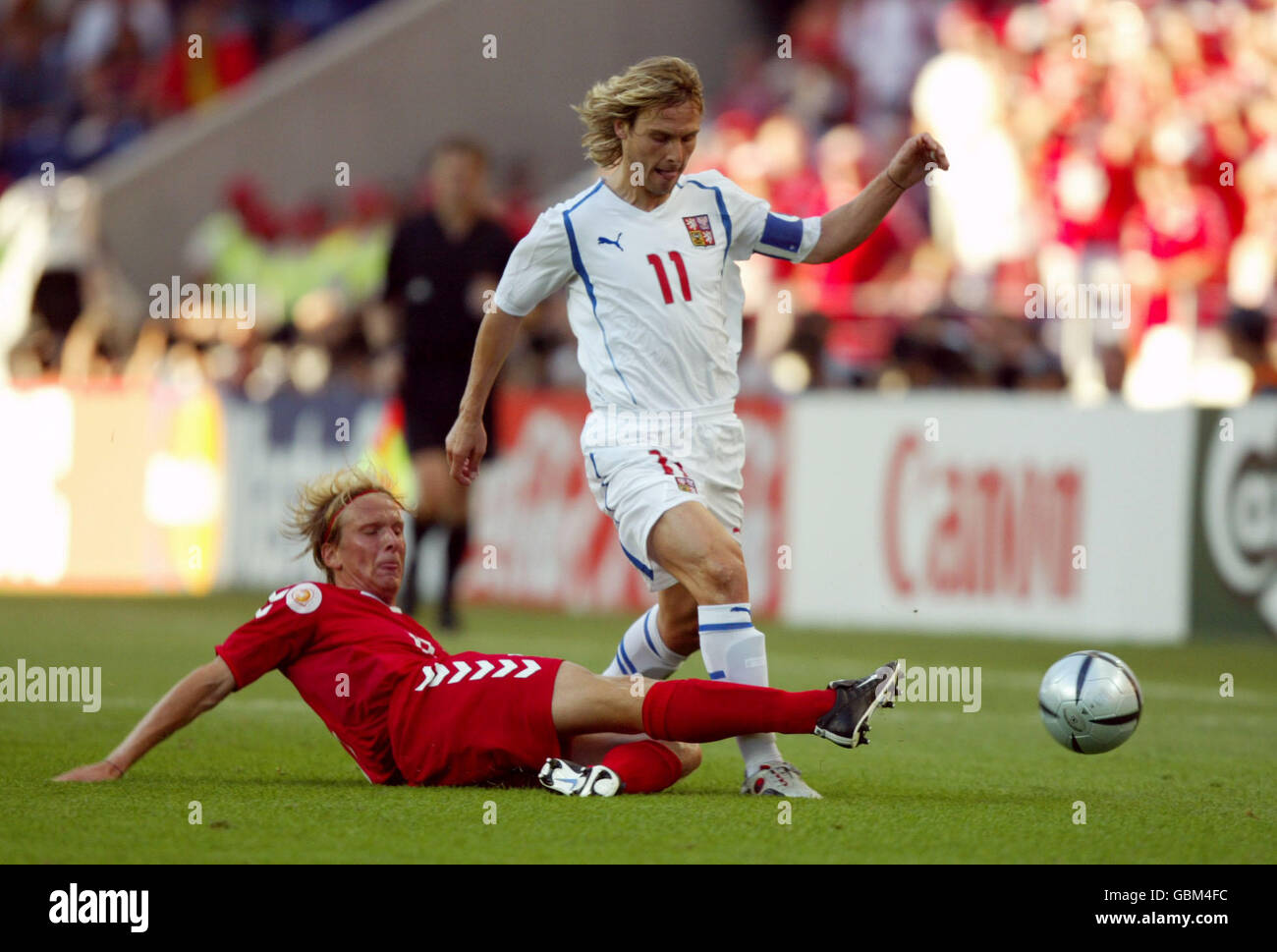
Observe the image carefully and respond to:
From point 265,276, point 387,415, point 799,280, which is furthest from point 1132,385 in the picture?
Answer: point 265,276

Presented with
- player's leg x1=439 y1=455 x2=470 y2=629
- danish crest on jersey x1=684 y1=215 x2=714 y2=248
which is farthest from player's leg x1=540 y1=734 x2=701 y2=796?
player's leg x1=439 y1=455 x2=470 y2=629

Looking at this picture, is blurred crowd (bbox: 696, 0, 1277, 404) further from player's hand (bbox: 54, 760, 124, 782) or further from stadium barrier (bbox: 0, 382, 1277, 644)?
player's hand (bbox: 54, 760, 124, 782)

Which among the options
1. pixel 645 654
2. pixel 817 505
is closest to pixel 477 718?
pixel 645 654

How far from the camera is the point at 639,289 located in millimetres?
6297

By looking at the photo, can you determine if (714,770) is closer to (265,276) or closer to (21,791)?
(21,791)

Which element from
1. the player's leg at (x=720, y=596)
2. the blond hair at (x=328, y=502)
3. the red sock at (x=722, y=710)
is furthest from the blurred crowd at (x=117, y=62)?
the red sock at (x=722, y=710)

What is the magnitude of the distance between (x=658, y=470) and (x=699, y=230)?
0.81 meters

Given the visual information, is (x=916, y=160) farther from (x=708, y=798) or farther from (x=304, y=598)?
(x=304, y=598)

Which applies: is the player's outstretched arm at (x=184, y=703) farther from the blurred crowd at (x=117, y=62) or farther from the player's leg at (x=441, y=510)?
the blurred crowd at (x=117, y=62)

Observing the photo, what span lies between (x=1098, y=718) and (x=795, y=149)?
10891mm

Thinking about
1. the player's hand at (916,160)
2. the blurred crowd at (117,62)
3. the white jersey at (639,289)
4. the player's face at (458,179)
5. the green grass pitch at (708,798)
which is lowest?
the green grass pitch at (708,798)

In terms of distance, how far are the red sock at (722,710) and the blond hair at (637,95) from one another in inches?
68.5

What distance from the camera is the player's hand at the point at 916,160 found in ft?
21.0

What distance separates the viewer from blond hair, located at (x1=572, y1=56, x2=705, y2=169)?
6.17 m
